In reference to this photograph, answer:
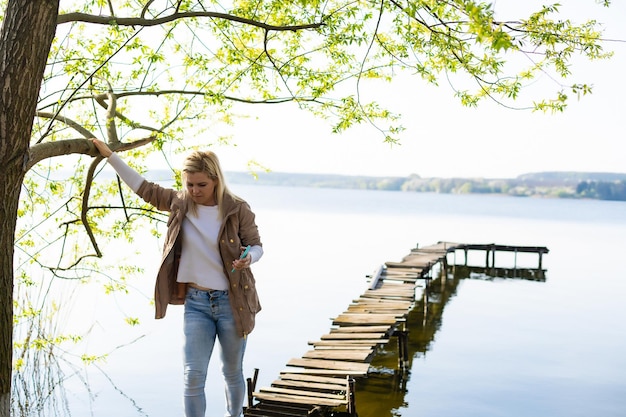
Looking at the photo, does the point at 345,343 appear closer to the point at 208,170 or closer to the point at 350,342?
the point at 350,342

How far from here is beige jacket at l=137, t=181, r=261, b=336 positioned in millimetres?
4652

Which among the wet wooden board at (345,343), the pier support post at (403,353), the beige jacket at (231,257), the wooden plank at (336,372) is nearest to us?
the beige jacket at (231,257)

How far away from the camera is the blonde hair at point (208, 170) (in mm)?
4668

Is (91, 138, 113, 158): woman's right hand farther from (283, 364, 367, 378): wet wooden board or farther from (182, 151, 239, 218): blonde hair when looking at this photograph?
(283, 364, 367, 378): wet wooden board

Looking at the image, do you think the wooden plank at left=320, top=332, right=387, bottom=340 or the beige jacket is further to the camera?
the wooden plank at left=320, top=332, right=387, bottom=340

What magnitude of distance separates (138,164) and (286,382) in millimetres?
2658

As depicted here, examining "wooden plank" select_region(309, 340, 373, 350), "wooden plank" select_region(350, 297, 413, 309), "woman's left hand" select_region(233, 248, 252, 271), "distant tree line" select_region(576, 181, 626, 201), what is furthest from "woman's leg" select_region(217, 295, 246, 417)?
"distant tree line" select_region(576, 181, 626, 201)

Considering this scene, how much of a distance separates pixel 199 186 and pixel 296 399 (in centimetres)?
384

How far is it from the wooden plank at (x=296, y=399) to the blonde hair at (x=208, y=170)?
3630mm

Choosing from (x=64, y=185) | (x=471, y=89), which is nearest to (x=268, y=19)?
(x=471, y=89)

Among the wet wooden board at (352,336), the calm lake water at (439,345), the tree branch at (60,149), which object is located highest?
the tree branch at (60,149)

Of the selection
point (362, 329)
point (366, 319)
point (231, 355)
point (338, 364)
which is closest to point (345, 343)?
point (362, 329)

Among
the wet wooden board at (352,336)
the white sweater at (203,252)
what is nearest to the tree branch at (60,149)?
the white sweater at (203,252)

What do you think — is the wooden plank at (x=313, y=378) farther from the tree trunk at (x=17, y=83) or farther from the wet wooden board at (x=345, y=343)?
the tree trunk at (x=17, y=83)
